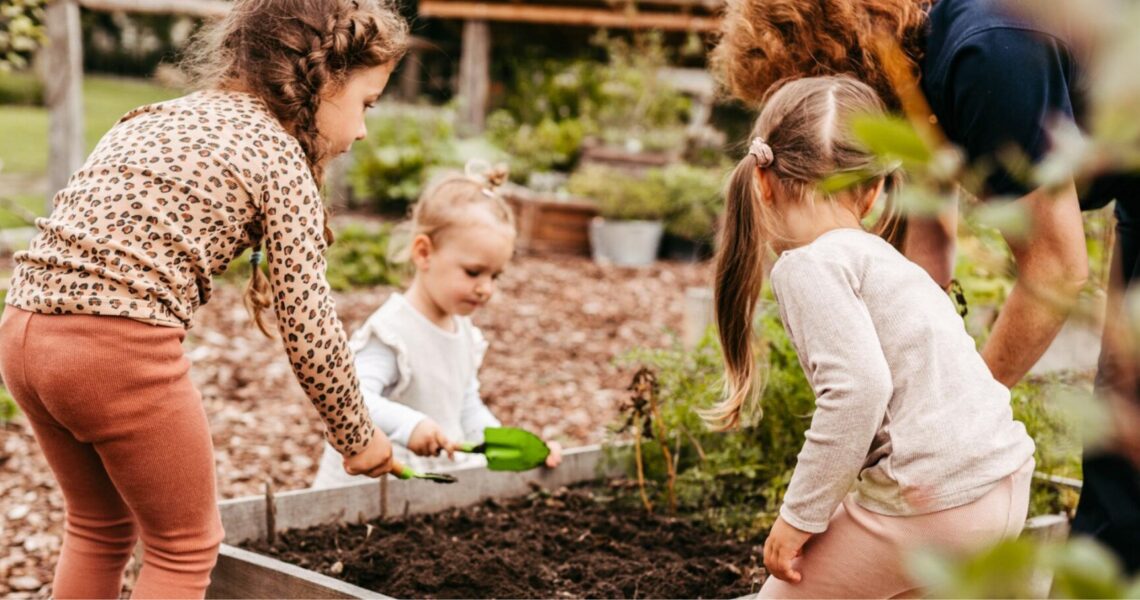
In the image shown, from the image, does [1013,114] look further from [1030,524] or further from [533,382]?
[533,382]

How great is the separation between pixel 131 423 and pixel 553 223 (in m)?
6.63

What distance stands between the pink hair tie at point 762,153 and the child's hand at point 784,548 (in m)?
0.60

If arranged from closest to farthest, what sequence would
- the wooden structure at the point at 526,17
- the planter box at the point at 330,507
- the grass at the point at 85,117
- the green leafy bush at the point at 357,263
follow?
the planter box at the point at 330,507, the green leafy bush at the point at 357,263, the wooden structure at the point at 526,17, the grass at the point at 85,117

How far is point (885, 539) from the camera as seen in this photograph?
1.82 m

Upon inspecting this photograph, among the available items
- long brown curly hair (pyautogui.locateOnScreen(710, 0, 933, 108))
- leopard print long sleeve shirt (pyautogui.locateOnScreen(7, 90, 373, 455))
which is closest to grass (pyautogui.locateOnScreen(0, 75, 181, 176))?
leopard print long sleeve shirt (pyautogui.locateOnScreen(7, 90, 373, 455))

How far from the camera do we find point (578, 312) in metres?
6.52

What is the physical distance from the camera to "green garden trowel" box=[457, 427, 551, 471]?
107 inches

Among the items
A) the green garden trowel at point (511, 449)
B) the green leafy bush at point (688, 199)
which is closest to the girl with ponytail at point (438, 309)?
the green garden trowel at point (511, 449)

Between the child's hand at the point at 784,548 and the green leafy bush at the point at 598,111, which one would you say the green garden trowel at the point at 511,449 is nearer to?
the child's hand at the point at 784,548

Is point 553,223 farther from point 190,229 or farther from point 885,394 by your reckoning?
point 885,394

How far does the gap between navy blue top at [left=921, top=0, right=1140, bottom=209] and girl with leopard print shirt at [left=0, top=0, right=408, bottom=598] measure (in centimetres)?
102

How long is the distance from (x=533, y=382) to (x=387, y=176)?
4538mm

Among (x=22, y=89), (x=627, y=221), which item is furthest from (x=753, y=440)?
(x=22, y=89)

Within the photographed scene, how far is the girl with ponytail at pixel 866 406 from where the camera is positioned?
69.2 inches
